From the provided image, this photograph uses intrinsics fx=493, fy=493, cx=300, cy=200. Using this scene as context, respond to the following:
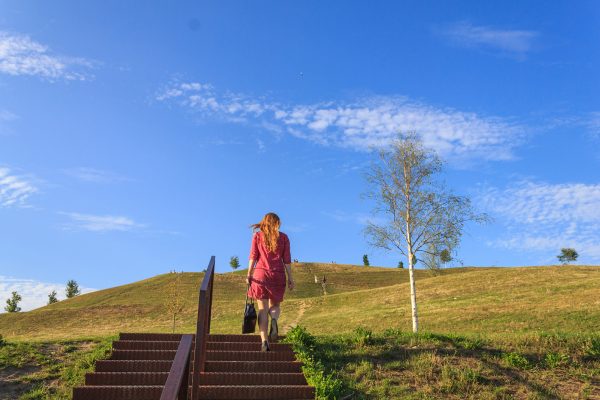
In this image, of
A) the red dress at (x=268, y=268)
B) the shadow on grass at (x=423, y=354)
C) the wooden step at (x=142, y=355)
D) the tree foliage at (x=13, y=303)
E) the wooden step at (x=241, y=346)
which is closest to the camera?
the shadow on grass at (x=423, y=354)

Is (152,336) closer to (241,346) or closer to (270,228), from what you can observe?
(241,346)

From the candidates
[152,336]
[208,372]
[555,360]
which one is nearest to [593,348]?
[555,360]

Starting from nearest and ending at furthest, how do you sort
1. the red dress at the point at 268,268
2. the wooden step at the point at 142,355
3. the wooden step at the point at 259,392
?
the wooden step at the point at 259,392, the red dress at the point at 268,268, the wooden step at the point at 142,355

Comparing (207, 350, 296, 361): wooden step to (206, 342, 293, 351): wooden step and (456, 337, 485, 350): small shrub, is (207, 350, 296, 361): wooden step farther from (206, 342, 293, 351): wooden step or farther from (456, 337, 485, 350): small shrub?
(456, 337, 485, 350): small shrub

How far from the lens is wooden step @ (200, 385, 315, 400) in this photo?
26.6 ft

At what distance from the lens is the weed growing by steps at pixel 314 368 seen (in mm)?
7883

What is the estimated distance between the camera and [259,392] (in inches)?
321

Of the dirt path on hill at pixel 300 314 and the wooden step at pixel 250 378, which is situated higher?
the dirt path on hill at pixel 300 314

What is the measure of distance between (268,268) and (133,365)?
124 inches

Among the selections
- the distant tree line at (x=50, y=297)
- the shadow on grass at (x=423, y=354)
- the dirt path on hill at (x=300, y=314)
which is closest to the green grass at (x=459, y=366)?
the shadow on grass at (x=423, y=354)

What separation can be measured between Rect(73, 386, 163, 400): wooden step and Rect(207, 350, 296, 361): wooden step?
1727 mm

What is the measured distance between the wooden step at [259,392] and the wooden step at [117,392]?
80 centimetres

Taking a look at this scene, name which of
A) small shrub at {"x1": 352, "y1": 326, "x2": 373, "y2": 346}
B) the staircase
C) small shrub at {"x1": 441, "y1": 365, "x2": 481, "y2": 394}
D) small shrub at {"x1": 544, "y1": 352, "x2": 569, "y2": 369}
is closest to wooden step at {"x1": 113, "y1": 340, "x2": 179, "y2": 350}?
the staircase

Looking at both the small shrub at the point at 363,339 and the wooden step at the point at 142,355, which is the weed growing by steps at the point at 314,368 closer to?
the small shrub at the point at 363,339
